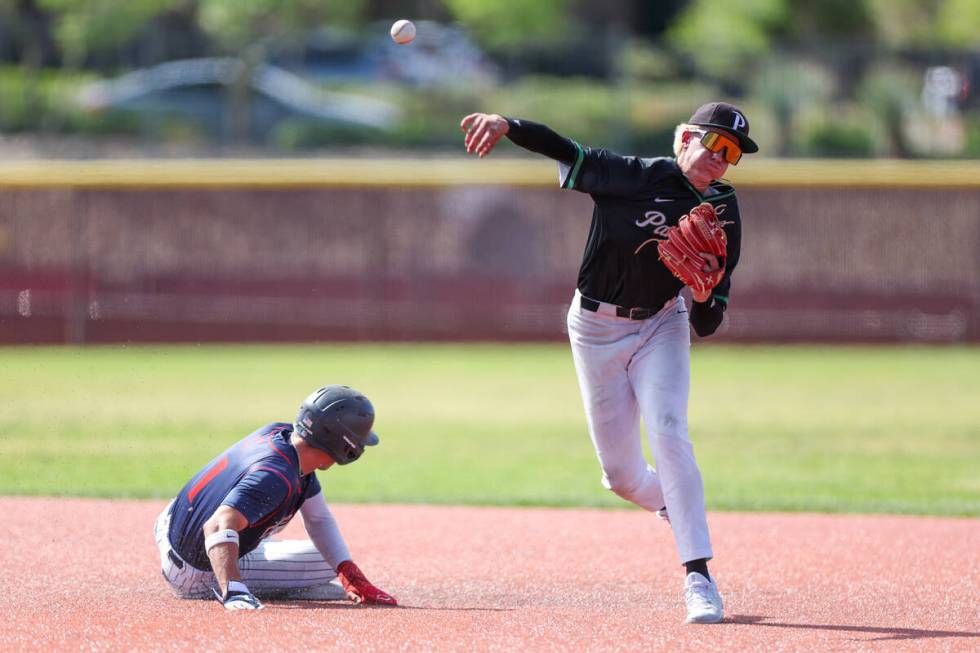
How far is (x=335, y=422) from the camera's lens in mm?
4371

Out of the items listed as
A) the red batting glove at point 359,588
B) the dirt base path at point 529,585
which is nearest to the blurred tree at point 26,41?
the dirt base path at point 529,585

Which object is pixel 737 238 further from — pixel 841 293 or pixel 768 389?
pixel 841 293

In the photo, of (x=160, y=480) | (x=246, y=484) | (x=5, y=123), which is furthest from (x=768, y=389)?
(x=5, y=123)

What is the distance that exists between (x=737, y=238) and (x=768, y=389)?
934 centimetres

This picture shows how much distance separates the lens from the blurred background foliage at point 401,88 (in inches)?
798

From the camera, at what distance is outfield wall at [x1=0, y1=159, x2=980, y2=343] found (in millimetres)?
18312

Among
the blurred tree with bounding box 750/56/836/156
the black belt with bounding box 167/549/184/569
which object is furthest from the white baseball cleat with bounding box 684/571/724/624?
the blurred tree with bounding box 750/56/836/156

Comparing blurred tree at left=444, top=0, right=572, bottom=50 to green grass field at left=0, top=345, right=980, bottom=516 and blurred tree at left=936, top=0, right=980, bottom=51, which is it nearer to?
blurred tree at left=936, top=0, right=980, bottom=51

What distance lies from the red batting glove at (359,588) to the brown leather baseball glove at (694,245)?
157 centimetres

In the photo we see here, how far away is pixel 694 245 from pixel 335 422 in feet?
4.58

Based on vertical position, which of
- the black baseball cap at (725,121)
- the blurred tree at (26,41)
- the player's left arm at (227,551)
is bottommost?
the player's left arm at (227,551)

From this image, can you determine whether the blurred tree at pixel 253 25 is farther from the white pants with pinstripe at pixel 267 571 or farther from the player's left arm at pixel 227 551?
the player's left arm at pixel 227 551

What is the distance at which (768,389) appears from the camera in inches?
548

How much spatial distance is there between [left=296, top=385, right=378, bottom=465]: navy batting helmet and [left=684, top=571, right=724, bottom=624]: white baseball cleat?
4.03ft
